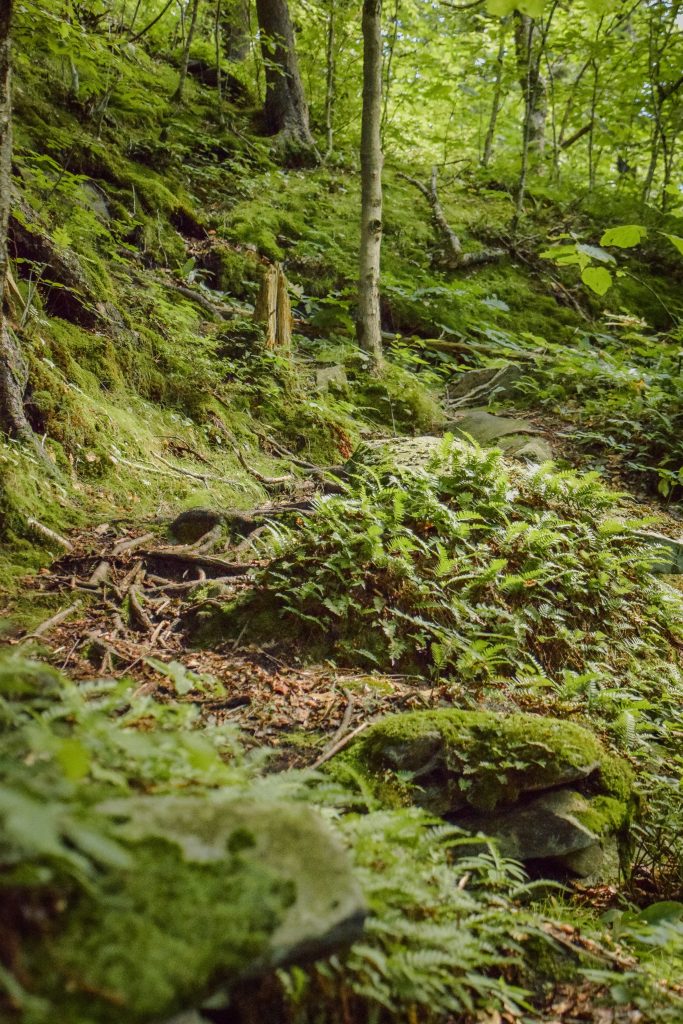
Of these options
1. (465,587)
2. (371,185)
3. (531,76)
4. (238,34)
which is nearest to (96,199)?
(371,185)

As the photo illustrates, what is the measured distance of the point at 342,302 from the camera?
9.63 meters

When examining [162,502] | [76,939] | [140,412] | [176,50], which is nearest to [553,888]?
[76,939]

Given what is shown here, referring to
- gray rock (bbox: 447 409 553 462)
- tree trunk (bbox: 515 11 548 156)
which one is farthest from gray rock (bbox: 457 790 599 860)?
tree trunk (bbox: 515 11 548 156)

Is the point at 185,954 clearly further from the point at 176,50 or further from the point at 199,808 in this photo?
the point at 176,50

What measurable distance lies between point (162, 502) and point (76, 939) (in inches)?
182

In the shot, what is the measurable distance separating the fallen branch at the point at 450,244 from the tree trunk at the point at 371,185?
11.7 feet

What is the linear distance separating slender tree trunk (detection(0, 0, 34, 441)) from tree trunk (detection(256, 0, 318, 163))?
1007 cm

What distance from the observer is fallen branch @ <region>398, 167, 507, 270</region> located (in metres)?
12.0

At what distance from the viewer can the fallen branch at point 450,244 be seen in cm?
1195

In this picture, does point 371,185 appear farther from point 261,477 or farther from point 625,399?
point 261,477

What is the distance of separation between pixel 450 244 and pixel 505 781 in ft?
37.3

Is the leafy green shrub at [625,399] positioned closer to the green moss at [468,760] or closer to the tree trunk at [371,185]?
the tree trunk at [371,185]

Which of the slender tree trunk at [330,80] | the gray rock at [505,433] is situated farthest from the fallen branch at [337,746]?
the slender tree trunk at [330,80]

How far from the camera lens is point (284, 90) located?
13023 millimetres
